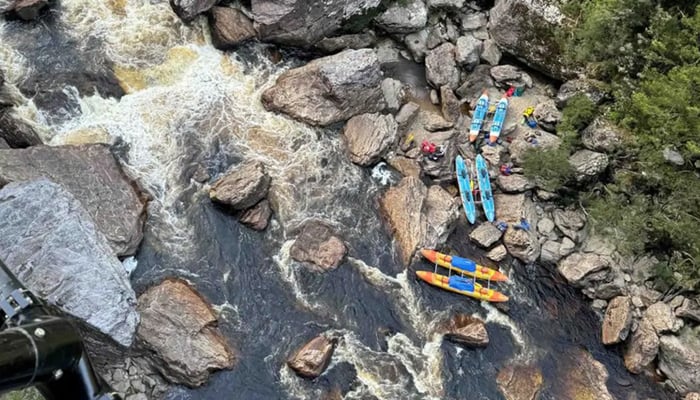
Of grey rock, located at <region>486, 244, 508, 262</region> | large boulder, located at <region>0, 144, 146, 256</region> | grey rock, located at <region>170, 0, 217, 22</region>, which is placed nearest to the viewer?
large boulder, located at <region>0, 144, 146, 256</region>

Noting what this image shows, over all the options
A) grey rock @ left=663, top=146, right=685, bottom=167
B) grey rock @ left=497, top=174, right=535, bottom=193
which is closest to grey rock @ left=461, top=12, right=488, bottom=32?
grey rock @ left=497, top=174, right=535, bottom=193

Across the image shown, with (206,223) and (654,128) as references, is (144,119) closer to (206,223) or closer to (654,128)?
(206,223)

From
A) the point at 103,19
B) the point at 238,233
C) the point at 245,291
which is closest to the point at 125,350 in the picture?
the point at 245,291

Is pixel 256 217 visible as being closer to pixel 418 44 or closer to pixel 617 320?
pixel 418 44

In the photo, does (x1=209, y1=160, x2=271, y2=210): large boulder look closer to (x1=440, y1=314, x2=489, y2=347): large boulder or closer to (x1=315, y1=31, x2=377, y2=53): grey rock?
(x1=315, y1=31, x2=377, y2=53): grey rock

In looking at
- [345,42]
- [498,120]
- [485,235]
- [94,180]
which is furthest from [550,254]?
[94,180]

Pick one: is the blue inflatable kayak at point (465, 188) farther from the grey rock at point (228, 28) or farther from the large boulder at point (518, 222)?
the grey rock at point (228, 28)

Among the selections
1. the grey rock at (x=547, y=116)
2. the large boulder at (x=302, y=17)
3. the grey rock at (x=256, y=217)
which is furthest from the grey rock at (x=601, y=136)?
the grey rock at (x=256, y=217)
